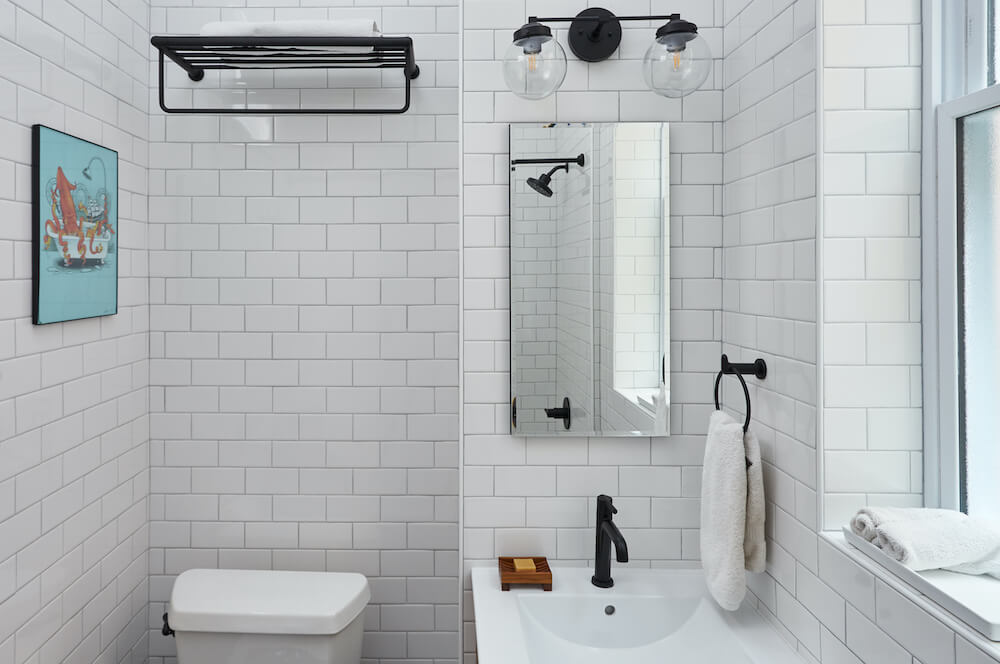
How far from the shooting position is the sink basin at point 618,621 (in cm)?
145

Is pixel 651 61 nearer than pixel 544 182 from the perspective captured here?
Yes

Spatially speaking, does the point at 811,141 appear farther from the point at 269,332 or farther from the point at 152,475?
the point at 152,475

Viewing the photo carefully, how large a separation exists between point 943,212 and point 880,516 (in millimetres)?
494

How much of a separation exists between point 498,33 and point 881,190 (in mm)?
914

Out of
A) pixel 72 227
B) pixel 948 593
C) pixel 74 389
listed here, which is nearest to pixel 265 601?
pixel 74 389

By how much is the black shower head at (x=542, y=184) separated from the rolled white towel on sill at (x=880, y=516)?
917mm

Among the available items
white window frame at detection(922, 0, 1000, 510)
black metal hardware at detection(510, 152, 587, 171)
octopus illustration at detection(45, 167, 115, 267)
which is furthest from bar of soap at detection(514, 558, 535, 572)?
octopus illustration at detection(45, 167, 115, 267)

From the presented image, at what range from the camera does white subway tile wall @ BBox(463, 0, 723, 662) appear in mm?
1671

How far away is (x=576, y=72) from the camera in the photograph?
1670 millimetres

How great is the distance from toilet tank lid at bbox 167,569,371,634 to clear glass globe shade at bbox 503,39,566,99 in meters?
1.35

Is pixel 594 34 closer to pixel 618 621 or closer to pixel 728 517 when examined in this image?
pixel 728 517

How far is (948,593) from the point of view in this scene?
94 centimetres

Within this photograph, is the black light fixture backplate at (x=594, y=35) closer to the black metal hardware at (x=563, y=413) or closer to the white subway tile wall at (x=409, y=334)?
the white subway tile wall at (x=409, y=334)

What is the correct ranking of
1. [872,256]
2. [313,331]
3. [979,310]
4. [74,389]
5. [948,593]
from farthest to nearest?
[313,331], [74,389], [872,256], [979,310], [948,593]
